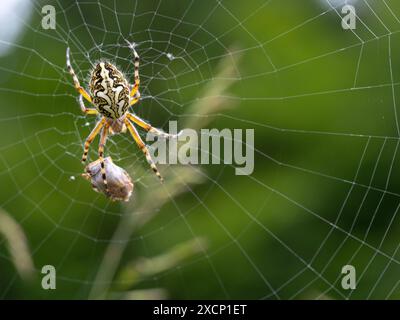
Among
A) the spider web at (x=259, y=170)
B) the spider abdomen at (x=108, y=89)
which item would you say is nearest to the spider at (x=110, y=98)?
the spider abdomen at (x=108, y=89)

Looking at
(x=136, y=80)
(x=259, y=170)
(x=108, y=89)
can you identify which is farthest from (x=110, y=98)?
(x=259, y=170)

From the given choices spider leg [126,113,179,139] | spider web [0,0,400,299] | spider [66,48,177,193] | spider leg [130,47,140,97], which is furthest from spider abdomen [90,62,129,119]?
spider web [0,0,400,299]

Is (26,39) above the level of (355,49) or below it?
above

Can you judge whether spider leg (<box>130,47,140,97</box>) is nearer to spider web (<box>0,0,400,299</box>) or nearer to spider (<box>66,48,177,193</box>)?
spider (<box>66,48,177,193</box>)

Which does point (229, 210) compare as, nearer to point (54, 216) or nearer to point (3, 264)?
point (54, 216)

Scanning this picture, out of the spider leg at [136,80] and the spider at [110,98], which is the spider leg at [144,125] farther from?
the spider leg at [136,80]

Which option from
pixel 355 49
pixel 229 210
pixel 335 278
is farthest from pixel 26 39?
pixel 335 278
